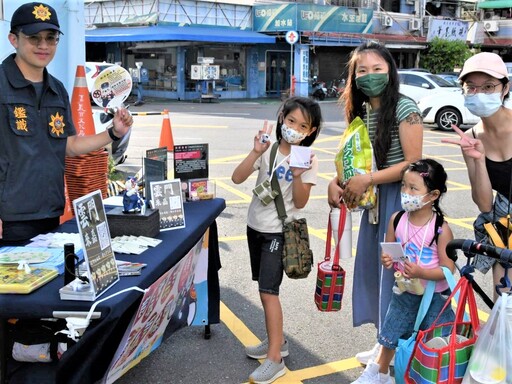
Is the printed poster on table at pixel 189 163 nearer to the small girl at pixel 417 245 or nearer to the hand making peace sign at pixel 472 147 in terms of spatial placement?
the small girl at pixel 417 245

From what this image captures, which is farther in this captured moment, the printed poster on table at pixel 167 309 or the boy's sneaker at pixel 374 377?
the boy's sneaker at pixel 374 377

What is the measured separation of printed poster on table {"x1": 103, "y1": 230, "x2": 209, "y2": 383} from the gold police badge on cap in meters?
1.42

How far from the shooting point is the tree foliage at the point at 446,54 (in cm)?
3141

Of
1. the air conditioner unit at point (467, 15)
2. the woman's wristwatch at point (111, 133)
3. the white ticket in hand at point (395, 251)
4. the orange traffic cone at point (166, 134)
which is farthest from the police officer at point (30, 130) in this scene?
the air conditioner unit at point (467, 15)

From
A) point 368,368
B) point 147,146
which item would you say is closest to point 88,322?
point 368,368

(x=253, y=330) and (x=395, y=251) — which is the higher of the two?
(x=395, y=251)

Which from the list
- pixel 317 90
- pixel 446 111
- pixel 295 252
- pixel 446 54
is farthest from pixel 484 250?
pixel 446 54

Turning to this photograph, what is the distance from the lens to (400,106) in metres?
3.11

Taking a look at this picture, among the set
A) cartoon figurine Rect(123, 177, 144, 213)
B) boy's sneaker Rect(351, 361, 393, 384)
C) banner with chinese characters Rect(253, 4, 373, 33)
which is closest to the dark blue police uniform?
cartoon figurine Rect(123, 177, 144, 213)

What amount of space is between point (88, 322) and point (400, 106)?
197 centimetres

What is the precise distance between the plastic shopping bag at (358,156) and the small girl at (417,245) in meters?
0.19

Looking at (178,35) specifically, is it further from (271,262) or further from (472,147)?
(472,147)

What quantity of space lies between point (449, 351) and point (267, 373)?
154cm

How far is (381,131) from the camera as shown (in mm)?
3109
